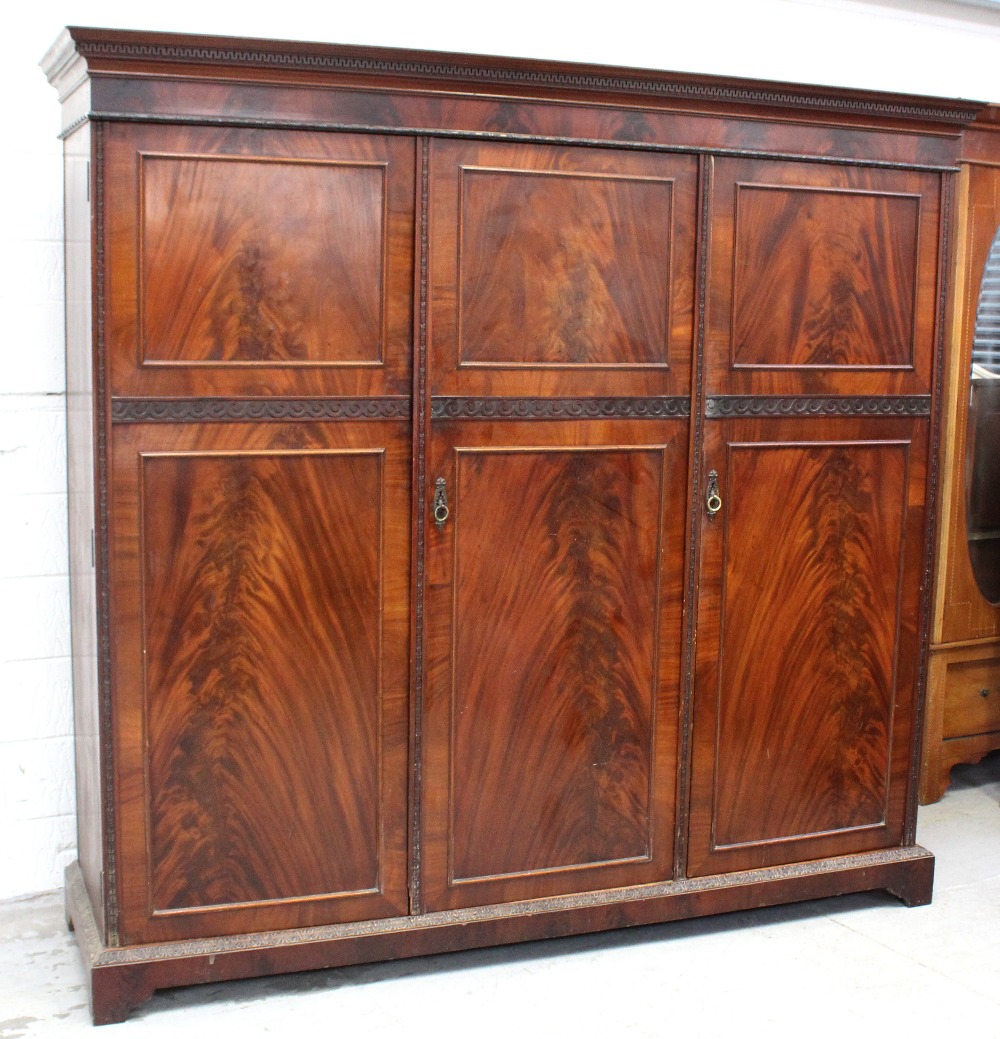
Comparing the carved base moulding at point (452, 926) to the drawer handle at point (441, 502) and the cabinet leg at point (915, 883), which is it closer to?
the cabinet leg at point (915, 883)

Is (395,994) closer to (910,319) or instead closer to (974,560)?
(910,319)

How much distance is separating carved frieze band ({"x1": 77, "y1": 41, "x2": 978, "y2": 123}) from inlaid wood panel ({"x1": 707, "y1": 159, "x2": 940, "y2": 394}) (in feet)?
0.43

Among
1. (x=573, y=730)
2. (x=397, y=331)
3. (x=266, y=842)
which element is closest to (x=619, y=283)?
(x=397, y=331)

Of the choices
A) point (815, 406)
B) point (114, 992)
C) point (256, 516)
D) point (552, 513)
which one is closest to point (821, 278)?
point (815, 406)

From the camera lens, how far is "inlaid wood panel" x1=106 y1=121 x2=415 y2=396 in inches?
95.7

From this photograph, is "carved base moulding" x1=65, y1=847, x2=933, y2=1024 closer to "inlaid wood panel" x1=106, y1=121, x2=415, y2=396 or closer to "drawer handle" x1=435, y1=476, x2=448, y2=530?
"drawer handle" x1=435, y1=476, x2=448, y2=530

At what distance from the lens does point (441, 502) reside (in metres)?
2.66

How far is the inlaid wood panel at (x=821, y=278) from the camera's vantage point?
2.82m

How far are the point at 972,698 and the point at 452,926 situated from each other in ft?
6.18

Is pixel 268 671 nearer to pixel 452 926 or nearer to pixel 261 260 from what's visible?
pixel 452 926

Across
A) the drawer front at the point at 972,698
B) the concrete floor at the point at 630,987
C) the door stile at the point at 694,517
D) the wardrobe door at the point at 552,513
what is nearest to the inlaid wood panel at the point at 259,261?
the wardrobe door at the point at 552,513

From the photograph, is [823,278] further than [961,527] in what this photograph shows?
No

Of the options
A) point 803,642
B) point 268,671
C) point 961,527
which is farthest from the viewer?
point 961,527

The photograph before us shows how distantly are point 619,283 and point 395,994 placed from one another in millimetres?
1525
